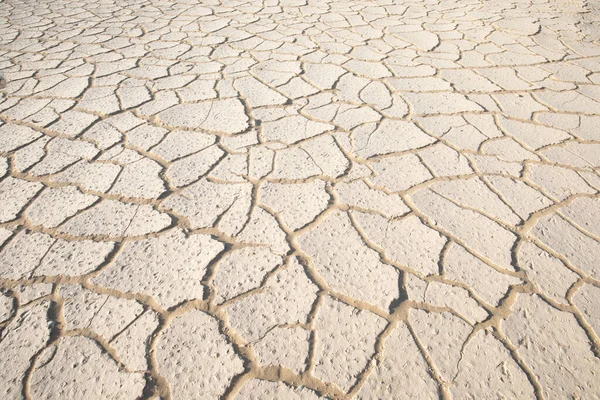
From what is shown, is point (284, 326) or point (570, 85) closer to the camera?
point (284, 326)

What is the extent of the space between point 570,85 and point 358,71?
147 cm

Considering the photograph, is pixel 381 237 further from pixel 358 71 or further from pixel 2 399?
pixel 358 71

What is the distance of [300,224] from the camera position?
160cm

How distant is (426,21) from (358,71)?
1.55 m

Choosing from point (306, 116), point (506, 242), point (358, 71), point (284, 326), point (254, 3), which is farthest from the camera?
point (254, 3)

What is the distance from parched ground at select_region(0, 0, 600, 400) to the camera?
1.13m

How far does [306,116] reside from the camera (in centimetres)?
231

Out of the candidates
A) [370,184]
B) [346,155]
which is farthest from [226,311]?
[346,155]

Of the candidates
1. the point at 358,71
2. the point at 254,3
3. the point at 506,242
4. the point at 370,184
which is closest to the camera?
the point at 506,242

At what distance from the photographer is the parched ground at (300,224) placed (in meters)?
1.13

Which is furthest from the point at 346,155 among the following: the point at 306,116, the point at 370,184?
the point at 306,116

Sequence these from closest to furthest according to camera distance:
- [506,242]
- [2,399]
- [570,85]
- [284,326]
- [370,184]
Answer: [2,399] → [284,326] → [506,242] → [370,184] → [570,85]

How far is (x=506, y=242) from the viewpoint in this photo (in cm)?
152

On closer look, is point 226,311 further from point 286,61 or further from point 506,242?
point 286,61
